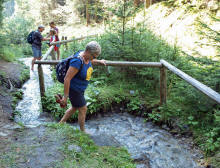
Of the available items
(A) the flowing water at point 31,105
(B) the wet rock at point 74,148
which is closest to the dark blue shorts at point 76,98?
(B) the wet rock at point 74,148

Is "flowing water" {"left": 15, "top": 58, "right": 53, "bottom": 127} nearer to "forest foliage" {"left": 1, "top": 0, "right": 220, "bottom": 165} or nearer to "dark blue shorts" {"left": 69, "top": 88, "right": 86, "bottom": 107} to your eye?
"forest foliage" {"left": 1, "top": 0, "right": 220, "bottom": 165}

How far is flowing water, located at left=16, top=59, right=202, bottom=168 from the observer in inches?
141

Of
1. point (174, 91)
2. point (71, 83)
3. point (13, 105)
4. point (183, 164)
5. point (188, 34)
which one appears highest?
point (188, 34)

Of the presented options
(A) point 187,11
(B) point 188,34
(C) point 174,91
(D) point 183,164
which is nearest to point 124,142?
(D) point 183,164

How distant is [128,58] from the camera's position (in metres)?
6.18

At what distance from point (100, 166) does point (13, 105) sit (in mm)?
3859

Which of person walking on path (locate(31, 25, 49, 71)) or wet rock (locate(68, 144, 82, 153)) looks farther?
person walking on path (locate(31, 25, 49, 71))

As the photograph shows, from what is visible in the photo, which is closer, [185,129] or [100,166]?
[100,166]

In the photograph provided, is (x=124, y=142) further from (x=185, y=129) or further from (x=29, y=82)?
(x=29, y=82)

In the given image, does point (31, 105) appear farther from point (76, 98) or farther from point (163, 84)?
point (163, 84)

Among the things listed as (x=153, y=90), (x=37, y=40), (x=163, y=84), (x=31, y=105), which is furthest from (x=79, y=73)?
(x=37, y=40)

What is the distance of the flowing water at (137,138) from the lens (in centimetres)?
359

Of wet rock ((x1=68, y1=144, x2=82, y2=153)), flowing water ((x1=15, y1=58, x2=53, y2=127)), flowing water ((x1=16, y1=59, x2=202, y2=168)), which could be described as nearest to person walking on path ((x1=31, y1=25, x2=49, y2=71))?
flowing water ((x1=15, y1=58, x2=53, y2=127))

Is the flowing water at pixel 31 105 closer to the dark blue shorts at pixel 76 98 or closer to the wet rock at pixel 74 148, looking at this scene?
the dark blue shorts at pixel 76 98
